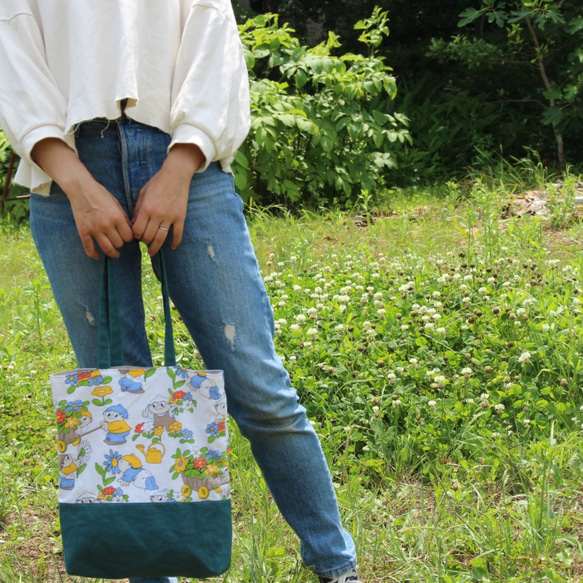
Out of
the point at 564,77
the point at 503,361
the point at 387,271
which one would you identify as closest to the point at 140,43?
the point at 503,361

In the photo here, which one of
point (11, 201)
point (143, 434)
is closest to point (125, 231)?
point (143, 434)

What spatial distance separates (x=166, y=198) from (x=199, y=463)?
559 mm

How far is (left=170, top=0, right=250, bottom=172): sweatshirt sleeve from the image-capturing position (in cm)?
164

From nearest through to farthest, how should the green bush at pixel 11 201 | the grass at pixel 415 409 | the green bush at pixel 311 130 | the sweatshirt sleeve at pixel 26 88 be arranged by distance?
1. the sweatshirt sleeve at pixel 26 88
2. the grass at pixel 415 409
3. the green bush at pixel 311 130
4. the green bush at pixel 11 201

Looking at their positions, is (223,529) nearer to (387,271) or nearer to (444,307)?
(444,307)

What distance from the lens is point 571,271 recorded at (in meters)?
3.91

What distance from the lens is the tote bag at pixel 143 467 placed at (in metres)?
1.63

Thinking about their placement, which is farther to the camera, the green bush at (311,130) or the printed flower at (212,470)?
the green bush at (311,130)

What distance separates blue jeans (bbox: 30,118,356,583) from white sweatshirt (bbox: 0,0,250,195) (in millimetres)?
63

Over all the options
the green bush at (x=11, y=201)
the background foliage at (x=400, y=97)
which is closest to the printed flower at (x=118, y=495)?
the background foliage at (x=400, y=97)

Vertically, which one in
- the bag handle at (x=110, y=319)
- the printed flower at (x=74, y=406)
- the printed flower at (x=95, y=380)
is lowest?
the printed flower at (x=74, y=406)

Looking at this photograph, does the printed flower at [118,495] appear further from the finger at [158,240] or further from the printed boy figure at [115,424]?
the finger at [158,240]

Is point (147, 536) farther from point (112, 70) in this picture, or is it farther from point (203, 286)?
point (112, 70)

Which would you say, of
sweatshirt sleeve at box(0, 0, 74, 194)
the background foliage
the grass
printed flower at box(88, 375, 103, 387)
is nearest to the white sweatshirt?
sweatshirt sleeve at box(0, 0, 74, 194)
